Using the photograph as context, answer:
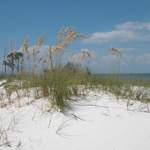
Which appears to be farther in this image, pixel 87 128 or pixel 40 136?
pixel 87 128

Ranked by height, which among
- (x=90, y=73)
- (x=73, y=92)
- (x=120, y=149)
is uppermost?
(x=90, y=73)

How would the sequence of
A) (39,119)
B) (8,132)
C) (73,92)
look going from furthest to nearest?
(73,92) → (39,119) → (8,132)

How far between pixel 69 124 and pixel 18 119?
74 cm

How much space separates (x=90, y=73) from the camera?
4184 mm

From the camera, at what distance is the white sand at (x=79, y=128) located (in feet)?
4.70

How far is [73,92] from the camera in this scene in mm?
2760

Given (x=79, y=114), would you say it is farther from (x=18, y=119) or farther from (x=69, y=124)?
(x=18, y=119)

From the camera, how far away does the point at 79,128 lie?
166cm

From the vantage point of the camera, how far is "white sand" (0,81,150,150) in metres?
1.43

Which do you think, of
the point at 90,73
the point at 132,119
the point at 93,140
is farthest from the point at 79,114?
the point at 90,73

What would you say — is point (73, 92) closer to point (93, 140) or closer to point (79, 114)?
point (79, 114)

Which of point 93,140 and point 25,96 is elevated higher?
point 25,96

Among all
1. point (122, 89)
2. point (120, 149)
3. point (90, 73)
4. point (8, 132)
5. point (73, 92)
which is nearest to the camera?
point (120, 149)

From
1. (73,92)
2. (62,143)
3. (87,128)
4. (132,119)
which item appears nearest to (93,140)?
(87,128)
